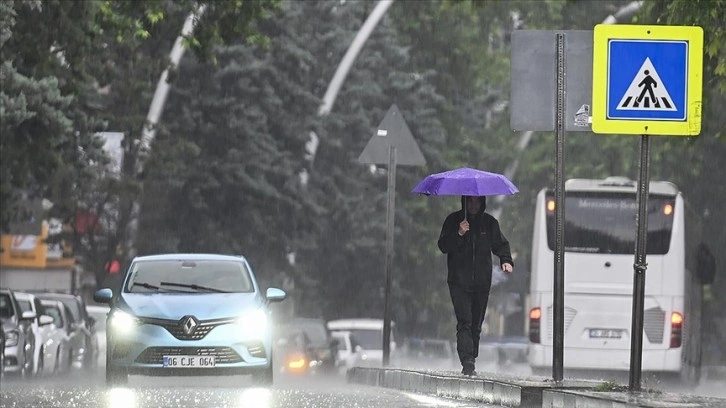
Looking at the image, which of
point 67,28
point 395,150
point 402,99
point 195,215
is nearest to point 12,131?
point 67,28

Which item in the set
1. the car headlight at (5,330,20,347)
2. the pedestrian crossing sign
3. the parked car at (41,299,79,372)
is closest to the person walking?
the pedestrian crossing sign

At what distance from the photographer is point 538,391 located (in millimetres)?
14742

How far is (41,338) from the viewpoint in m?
32.4

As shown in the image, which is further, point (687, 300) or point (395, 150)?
point (687, 300)

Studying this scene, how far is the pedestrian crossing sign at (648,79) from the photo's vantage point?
47.0 ft

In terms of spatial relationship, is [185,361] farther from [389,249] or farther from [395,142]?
[395,142]

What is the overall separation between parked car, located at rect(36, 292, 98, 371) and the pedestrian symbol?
2281 cm

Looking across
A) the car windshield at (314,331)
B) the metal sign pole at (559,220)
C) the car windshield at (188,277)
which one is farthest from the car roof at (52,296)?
the metal sign pole at (559,220)

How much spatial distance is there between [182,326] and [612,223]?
1020 cm

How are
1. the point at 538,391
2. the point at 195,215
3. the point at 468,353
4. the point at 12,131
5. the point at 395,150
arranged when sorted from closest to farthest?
1. the point at 538,391
2. the point at 468,353
3. the point at 395,150
4. the point at 12,131
5. the point at 195,215

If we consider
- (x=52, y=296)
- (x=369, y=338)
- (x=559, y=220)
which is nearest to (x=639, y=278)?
(x=559, y=220)

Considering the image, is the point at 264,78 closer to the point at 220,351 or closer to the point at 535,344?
the point at 535,344

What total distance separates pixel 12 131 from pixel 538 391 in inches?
631

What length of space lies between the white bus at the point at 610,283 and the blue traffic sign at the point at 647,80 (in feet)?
42.0
